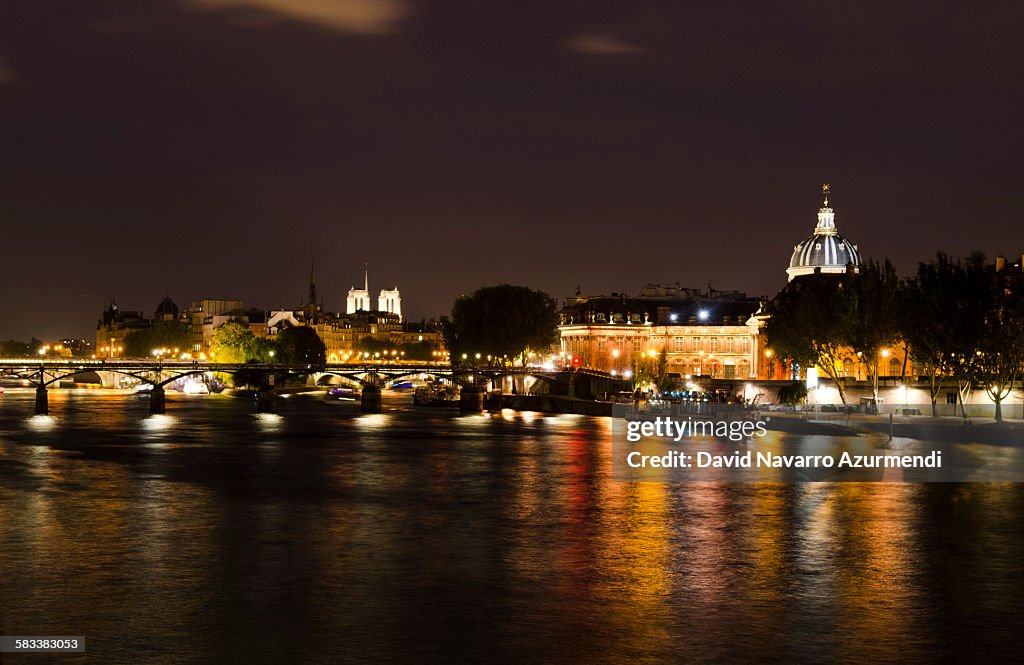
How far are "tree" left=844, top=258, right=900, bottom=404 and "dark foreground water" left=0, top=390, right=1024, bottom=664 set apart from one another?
136ft

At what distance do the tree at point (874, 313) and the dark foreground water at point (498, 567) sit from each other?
41.3 metres

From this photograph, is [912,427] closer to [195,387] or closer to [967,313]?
[967,313]

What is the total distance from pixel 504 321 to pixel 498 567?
414ft

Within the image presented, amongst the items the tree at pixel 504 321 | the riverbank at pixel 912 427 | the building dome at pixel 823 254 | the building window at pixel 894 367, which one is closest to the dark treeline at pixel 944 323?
the riverbank at pixel 912 427

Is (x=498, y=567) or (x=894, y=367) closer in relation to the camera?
(x=498, y=567)

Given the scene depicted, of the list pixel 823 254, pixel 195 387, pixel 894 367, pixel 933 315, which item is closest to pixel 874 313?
pixel 933 315

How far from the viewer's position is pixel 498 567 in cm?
3147

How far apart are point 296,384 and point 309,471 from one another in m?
142

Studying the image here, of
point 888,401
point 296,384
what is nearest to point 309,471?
point 888,401

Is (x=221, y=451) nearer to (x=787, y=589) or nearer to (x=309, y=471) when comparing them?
(x=309, y=471)

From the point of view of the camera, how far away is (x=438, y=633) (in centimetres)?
2430

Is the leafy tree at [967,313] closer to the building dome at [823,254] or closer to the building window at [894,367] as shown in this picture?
the building window at [894,367]

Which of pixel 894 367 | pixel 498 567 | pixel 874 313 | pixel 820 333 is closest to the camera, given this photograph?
pixel 498 567

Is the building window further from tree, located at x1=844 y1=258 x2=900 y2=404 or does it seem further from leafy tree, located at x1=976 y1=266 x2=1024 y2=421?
leafy tree, located at x1=976 y1=266 x2=1024 y2=421
